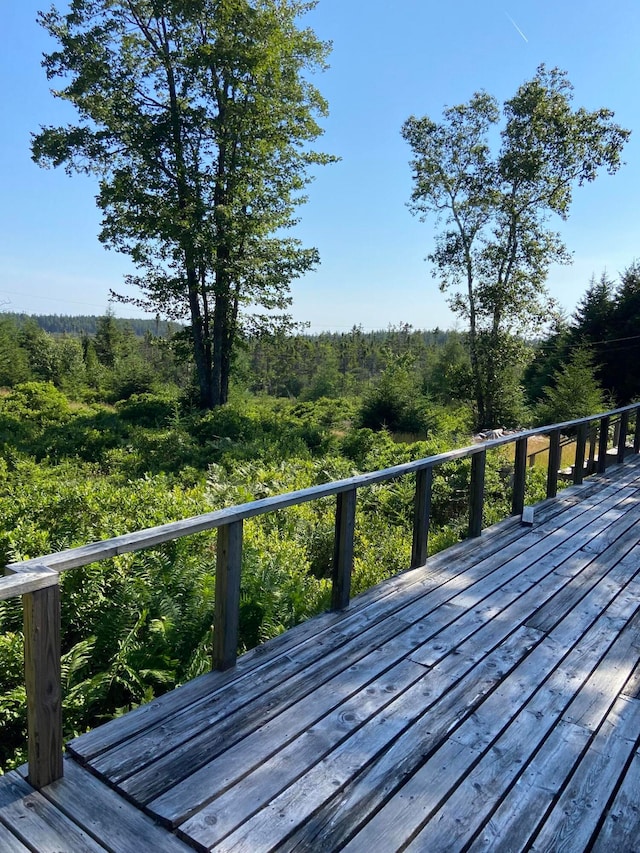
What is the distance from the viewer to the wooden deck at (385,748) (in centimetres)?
155

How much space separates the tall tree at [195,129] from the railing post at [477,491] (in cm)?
1326

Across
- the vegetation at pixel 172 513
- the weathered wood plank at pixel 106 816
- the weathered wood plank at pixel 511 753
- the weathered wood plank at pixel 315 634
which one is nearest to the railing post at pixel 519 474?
the weathered wood plank at pixel 315 634

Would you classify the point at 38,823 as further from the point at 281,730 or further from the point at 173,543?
the point at 173,543

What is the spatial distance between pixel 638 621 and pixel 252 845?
2547 millimetres

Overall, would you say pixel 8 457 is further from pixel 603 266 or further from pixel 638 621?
pixel 603 266

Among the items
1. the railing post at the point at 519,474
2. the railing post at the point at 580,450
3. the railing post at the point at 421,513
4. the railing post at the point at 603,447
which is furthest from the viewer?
the railing post at the point at 603,447

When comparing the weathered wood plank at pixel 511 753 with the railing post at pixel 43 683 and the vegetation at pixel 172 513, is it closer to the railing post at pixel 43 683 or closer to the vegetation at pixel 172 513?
the railing post at pixel 43 683

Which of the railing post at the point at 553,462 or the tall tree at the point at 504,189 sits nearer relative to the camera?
the railing post at the point at 553,462

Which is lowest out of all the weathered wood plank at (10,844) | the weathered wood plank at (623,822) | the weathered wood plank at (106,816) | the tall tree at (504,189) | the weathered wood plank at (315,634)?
the weathered wood plank at (315,634)

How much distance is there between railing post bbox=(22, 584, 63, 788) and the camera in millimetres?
1620

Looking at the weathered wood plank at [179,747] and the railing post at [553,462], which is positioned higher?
the railing post at [553,462]

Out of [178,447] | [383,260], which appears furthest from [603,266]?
[178,447]

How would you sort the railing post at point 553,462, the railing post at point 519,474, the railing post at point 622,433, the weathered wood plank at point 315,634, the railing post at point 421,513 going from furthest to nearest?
the railing post at point 622,433 < the railing post at point 553,462 < the railing post at point 519,474 < the railing post at point 421,513 < the weathered wood plank at point 315,634

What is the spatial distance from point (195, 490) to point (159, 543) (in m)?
5.93
